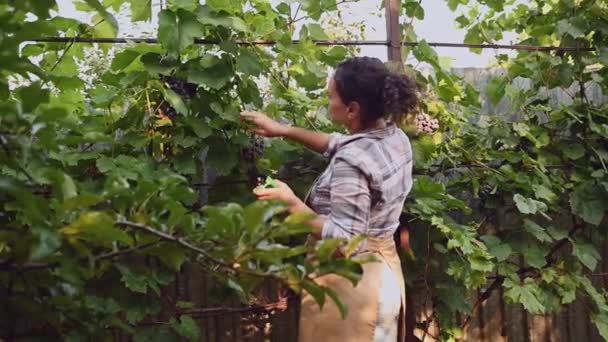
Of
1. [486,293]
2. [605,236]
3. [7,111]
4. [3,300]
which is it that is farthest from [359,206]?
[605,236]

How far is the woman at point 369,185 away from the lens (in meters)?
2.21

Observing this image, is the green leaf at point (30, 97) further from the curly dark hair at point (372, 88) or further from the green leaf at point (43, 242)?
the curly dark hair at point (372, 88)

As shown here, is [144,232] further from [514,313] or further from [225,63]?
[514,313]

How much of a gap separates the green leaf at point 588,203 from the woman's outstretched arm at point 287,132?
1150 mm

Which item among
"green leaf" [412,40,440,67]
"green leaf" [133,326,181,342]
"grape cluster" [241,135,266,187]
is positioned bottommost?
"green leaf" [133,326,181,342]

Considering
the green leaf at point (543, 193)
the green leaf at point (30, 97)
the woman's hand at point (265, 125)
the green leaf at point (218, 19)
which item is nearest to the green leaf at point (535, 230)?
the green leaf at point (543, 193)

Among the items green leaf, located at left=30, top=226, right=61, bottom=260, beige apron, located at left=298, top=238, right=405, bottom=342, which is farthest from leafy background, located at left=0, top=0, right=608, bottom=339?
beige apron, located at left=298, top=238, right=405, bottom=342

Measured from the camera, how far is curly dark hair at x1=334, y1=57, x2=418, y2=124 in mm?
2281

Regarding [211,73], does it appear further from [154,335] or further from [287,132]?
[154,335]

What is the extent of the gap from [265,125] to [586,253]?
144 centimetres

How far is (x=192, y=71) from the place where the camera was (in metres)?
2.56

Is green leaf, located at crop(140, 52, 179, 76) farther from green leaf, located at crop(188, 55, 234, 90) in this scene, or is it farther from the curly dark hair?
the curly dark hair

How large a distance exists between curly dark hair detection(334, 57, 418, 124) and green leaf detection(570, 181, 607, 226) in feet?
3.93

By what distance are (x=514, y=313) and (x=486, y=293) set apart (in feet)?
0.92
